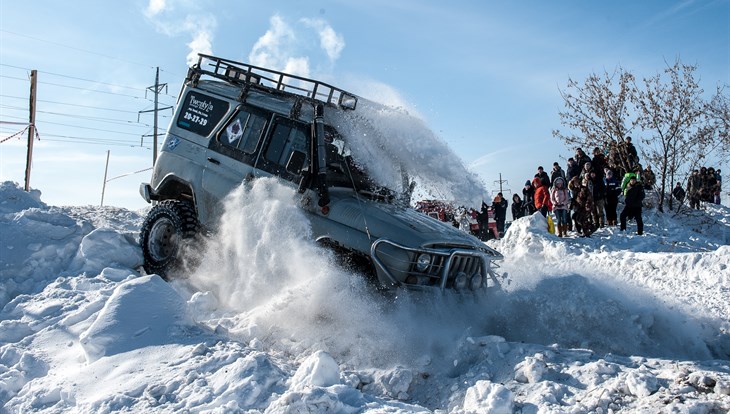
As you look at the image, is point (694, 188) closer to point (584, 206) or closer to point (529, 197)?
point (529, 197)

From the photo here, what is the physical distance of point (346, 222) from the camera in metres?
5.62

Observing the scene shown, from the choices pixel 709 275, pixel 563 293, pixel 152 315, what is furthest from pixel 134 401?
pixel 709 275

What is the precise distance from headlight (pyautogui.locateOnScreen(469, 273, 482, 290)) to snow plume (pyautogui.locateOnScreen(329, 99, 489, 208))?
881 millimetres

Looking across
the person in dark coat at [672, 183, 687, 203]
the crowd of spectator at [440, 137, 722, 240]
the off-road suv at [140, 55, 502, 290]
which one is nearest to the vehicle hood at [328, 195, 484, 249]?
the off-road suv at [140, 55, 502, 290]

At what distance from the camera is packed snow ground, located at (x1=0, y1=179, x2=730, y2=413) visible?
3637 mm

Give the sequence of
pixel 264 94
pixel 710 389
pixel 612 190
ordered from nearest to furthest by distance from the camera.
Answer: pixel 710 389 < pixel 264 94 < pixel 612 190

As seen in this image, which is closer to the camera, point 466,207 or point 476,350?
point 476,350

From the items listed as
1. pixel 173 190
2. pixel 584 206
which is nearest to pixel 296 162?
pixel 173 190

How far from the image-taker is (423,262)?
5281mm

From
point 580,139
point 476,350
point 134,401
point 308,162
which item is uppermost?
point 580,139

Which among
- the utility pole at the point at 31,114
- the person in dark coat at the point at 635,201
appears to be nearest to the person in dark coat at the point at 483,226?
the person in dark coat at the point at 635,201

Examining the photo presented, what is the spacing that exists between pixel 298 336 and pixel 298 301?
0.37 metres

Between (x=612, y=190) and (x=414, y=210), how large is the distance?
9.23 metres

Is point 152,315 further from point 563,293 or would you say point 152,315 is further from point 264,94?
point 563,293
